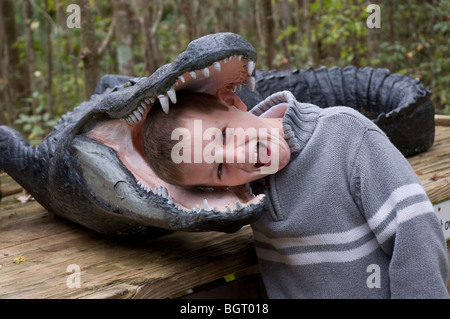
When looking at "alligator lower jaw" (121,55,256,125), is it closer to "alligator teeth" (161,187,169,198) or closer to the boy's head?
the boy's head

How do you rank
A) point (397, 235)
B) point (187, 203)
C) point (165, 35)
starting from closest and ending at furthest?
1. point (397, 235)
2. point (187, 203)
3. point (165, 35)

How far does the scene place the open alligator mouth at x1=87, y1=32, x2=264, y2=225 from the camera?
4.87ft

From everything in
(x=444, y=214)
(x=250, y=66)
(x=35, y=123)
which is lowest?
(x=35, y=123)

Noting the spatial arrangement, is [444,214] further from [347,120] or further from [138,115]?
[138,115]

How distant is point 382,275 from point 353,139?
39 centimetres

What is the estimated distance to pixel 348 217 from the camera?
1617mm

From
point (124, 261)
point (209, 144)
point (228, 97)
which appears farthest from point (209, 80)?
point (124, 261)

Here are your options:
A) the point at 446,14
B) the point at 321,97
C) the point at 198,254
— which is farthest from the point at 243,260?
the point at 446,14

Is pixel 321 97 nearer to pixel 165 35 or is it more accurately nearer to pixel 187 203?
pixel 187 203

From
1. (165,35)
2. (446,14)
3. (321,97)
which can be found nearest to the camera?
(321,97)

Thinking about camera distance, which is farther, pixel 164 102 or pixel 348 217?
pixel 348 217

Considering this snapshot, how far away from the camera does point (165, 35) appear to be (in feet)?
26.3

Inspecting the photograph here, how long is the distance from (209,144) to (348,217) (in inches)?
17.8

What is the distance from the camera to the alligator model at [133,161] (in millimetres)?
1504
